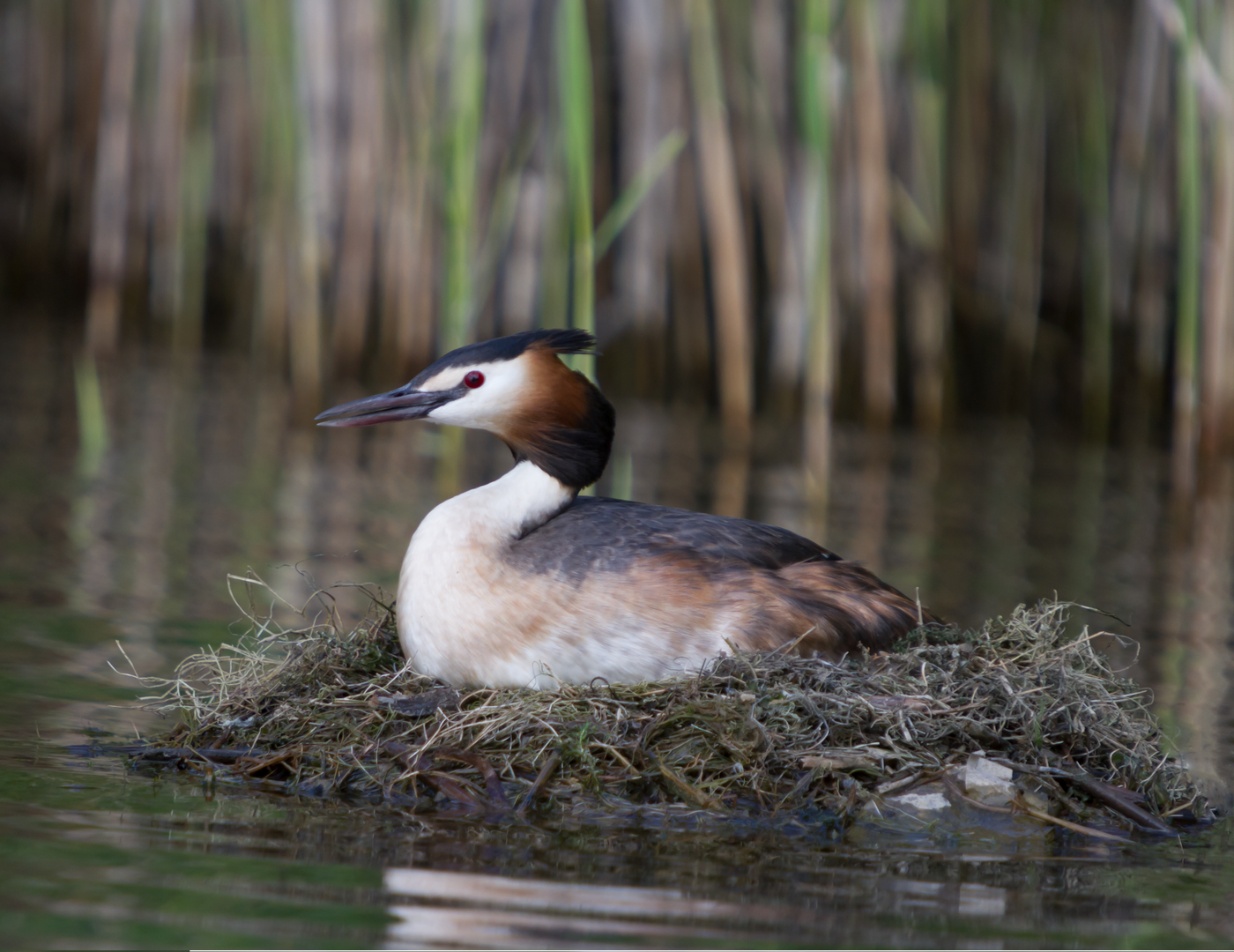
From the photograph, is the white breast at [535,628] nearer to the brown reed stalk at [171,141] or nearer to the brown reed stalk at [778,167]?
the brown reed stalk at [778,167]

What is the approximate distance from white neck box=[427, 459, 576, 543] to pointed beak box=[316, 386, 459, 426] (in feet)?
0.95

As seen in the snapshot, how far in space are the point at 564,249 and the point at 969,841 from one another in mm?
7199

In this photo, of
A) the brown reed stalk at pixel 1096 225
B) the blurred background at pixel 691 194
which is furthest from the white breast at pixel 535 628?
the brown reed stalk at pixel 1096 225

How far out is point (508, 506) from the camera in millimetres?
4797

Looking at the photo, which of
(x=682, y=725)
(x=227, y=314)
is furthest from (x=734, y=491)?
(x=227, y=314)

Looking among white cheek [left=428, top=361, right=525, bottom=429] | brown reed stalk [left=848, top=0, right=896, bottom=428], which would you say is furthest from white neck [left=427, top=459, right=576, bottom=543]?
brown reed stalk [left=848, top=0, right=896, bottom=428]

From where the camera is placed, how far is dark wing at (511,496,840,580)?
15.0 ft

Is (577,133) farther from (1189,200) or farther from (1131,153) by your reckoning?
(1131,153)

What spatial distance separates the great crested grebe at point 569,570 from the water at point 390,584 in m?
0.77

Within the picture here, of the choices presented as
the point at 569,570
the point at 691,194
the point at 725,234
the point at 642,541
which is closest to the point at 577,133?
the point at 642,541

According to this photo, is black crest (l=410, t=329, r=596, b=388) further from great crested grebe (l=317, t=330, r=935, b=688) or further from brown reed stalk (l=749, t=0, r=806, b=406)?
brown reed stalk (l=749, t=0, r=806, b=406)

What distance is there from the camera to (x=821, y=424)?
349 inches

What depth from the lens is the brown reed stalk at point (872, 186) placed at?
972 cm

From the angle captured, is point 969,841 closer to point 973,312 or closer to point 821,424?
point 821,424
